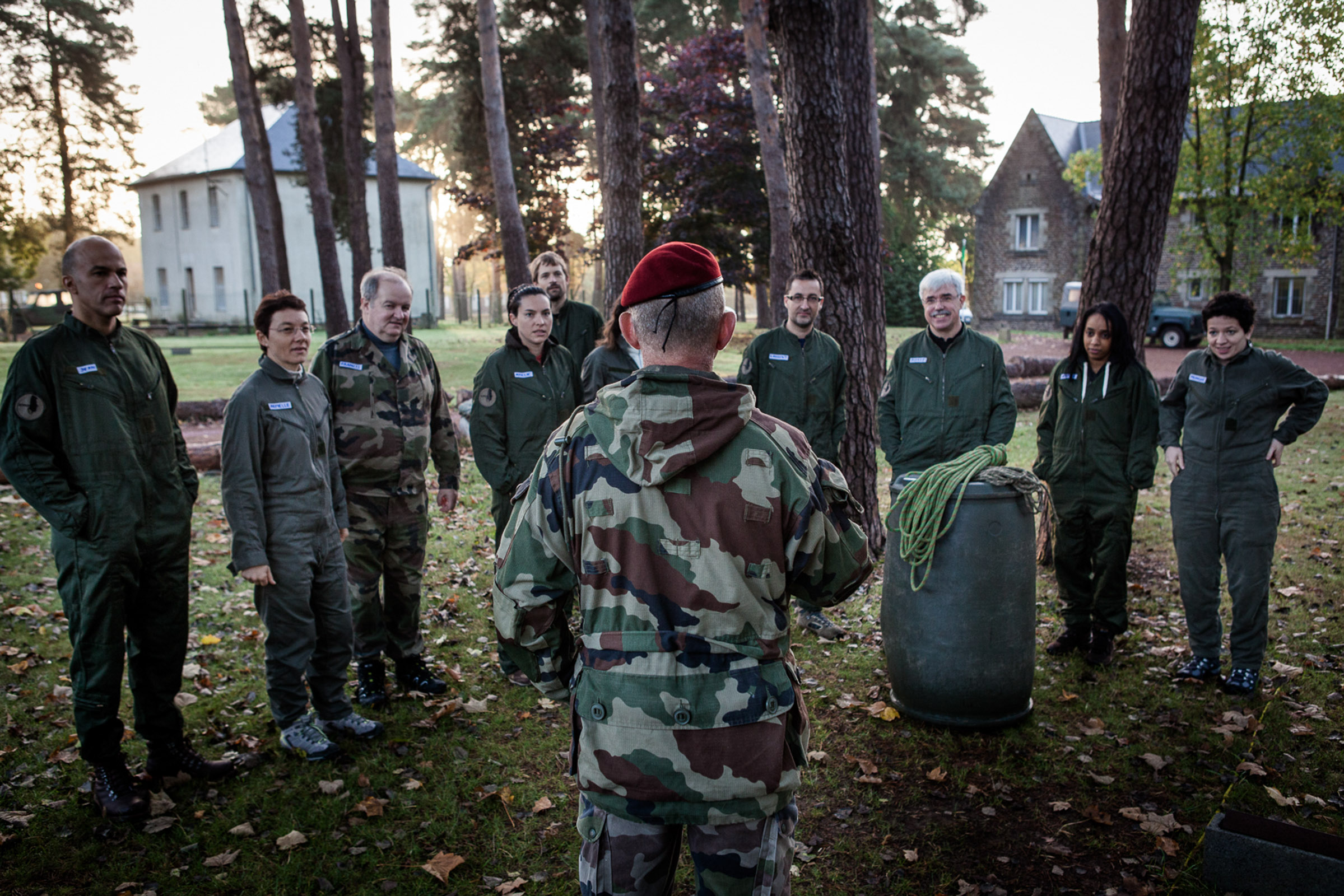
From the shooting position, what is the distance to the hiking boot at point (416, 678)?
17.7ft

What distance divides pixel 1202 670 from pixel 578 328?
4805mm

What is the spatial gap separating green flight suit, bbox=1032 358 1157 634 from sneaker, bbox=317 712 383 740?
14.1 ft

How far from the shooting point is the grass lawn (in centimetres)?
371

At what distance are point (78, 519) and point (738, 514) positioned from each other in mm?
3276

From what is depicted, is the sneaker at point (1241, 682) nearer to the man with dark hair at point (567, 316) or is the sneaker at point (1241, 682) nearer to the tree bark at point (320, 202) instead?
the man with dark hair at point (567, 316)

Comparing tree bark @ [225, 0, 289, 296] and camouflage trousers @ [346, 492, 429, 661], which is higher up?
tree bark @ [225, 0, 289, 296]

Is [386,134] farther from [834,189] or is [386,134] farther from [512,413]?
[512,413]

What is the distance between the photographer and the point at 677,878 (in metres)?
3.71

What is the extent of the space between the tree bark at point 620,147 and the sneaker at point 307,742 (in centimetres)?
565

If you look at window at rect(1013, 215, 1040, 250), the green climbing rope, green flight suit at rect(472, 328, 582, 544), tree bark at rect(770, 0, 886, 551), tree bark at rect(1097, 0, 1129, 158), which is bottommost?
the green climbing rope

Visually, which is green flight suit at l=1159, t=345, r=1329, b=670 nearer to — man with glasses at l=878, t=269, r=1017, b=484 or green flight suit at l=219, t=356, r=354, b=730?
man with glasses at l=878, t=269, r=1017, b=484

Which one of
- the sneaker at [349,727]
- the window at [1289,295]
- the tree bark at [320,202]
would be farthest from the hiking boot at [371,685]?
the window at [1289,295]

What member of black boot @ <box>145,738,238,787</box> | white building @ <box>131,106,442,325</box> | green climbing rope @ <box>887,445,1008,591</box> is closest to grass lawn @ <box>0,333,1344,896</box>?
black boot @ <box>145,738,238,787</box>

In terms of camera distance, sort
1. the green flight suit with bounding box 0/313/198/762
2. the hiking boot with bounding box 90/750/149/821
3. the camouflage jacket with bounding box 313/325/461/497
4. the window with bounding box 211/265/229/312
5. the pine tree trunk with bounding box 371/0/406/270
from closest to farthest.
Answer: the green flight suit with bounding box 0/313/198/762 → the hiking boot with bounding box 90/750/149/821 → the camouflage jacket with bounding box 313/325/461/497 → the pine tree trunk with bounding box 371/0/406/270 → the window with bounding box 211/265/229/312
